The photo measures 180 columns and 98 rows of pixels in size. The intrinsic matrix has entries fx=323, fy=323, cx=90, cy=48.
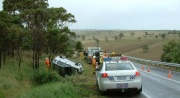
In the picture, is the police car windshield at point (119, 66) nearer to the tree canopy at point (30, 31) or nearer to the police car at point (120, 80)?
the police car at point (120, 80)

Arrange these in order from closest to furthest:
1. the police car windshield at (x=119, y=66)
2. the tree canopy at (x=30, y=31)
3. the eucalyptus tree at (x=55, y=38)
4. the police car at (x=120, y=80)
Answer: the police car at (x=120, y=80) → the police car windshield at (x=119, y=66) → the tree canopy at (x=30, y=31) → the eucalyptus tree at (x=55, y=38)

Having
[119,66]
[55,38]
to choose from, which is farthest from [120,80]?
[55,38]

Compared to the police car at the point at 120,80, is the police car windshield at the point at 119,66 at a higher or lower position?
higher

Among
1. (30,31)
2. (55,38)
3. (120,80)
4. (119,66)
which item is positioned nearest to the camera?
(120,80)

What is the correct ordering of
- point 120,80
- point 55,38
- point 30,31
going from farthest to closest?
point 55,38, point 30,31, point 120,80

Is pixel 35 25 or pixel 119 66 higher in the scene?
pixel 35 25

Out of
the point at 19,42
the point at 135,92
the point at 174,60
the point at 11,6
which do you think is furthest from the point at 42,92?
the point at 174,60

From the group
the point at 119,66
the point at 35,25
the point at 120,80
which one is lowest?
the point at 120,80

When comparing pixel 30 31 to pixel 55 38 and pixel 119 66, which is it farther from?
pixel 119 66

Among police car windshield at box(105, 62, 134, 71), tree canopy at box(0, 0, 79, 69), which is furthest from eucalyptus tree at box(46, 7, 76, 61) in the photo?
police car windshield at box(105, 62, 134, 71)

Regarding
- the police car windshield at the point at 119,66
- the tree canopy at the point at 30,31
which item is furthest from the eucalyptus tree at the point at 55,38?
the police car windshield at the point at 119,66

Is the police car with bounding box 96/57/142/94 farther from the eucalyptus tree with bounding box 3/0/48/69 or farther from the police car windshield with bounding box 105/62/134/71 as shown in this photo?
the eucalyptus tree with bounding box 3/0/48/69

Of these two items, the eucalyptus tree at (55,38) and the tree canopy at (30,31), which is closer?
the tree canopy at (30,31)

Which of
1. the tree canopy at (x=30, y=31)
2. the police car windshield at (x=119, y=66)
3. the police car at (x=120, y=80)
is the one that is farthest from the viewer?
the tree canopy at (x=30, y=31)
